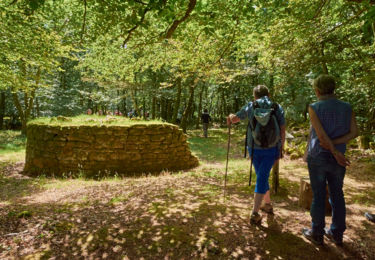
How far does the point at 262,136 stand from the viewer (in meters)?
2.79

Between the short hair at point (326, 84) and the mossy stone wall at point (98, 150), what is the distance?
19.8ft

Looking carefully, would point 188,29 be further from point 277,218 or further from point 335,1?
point 277,218

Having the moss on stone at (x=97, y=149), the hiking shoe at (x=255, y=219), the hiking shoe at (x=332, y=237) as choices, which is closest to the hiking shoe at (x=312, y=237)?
the hiking shoe at (x=332, y=237)

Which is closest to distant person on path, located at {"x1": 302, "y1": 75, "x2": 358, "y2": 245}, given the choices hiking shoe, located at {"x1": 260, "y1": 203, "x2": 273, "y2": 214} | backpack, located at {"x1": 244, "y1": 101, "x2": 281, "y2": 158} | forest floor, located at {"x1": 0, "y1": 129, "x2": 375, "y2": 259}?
forest floor, located at {"x1": 0, "y1": 129, "x2": 375, "y2": 259}

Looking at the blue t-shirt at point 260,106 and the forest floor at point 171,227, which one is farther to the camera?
the blue t-shirt at point 260,106

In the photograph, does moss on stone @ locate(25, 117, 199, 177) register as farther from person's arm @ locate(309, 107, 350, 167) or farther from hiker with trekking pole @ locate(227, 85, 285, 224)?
person's arm @ locate(309, 107, 350, 167)

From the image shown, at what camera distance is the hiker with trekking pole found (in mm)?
2787

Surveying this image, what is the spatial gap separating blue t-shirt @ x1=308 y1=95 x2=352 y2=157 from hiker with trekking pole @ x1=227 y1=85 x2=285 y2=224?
483 millimetres

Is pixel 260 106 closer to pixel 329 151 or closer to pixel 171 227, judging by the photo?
pixel 329 151

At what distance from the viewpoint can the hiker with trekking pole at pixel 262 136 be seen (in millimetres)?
2787

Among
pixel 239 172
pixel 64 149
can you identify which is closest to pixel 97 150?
pixel 64 149

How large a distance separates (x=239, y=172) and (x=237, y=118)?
12.6 feet

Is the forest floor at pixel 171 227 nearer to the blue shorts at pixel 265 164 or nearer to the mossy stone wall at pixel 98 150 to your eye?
the blue shorts at pixel 265 164

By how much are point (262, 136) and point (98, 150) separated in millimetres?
6187
